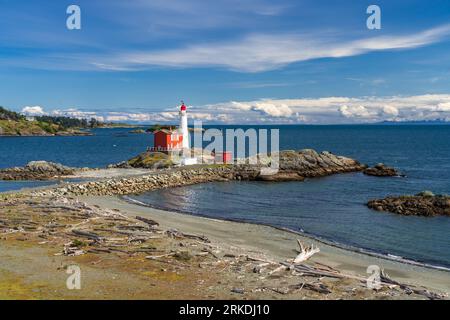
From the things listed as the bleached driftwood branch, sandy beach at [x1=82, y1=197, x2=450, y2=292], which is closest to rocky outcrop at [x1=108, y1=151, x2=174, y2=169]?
sandy beach at [x1=82, y1=197, x2=450, y2=292]

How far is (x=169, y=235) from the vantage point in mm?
27359

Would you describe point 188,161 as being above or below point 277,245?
above

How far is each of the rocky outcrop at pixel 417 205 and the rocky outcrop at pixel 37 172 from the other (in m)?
42.7

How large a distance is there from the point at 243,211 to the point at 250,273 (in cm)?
2274

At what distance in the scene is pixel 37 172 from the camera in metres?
65.4

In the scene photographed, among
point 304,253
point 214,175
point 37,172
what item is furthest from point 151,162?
point 304,253

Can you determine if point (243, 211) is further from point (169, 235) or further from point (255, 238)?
point (169, 235)

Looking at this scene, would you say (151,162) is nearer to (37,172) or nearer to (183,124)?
(183,124)

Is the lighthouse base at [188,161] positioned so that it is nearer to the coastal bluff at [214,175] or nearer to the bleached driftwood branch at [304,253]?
the coastal bluff at [214,175]

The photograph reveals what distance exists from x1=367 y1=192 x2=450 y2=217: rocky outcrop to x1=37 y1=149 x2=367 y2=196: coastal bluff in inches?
947

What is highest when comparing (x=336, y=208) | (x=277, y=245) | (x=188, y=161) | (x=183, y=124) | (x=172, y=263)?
(x=183, y=124)

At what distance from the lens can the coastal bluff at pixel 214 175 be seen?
164 ft

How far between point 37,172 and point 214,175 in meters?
25.3

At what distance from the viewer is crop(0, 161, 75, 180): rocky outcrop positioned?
205 ft
